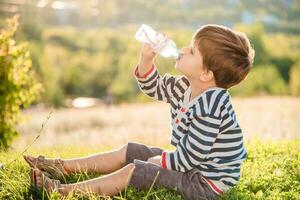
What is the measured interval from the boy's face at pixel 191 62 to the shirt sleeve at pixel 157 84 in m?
0.30

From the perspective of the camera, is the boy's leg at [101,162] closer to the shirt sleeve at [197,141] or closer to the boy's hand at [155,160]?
the boy's hand at [155,160]

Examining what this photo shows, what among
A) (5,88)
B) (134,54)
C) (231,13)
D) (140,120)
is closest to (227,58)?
(5,88)

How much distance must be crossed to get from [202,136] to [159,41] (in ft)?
2.51

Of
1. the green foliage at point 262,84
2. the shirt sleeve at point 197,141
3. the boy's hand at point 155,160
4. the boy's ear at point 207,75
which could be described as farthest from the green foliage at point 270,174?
the green foliage at point 262,84

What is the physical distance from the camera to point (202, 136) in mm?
3613

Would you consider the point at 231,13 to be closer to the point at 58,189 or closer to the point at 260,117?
the point at 260,117

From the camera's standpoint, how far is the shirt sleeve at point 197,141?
11.9 feet

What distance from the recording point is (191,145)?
143 inches

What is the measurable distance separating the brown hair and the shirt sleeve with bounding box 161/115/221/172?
0.33 meters

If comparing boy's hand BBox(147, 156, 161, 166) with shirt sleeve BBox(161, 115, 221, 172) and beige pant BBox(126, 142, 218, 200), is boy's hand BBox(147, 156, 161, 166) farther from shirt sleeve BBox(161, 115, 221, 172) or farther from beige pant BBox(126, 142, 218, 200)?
shirt sleeve BBox(161, 115, 221, 172)

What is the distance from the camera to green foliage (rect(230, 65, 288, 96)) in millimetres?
36312

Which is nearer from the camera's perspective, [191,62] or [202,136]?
[202,136]

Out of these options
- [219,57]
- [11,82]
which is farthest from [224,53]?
[11,82]

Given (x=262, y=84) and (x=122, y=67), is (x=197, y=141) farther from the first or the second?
(x=122, y=67)
